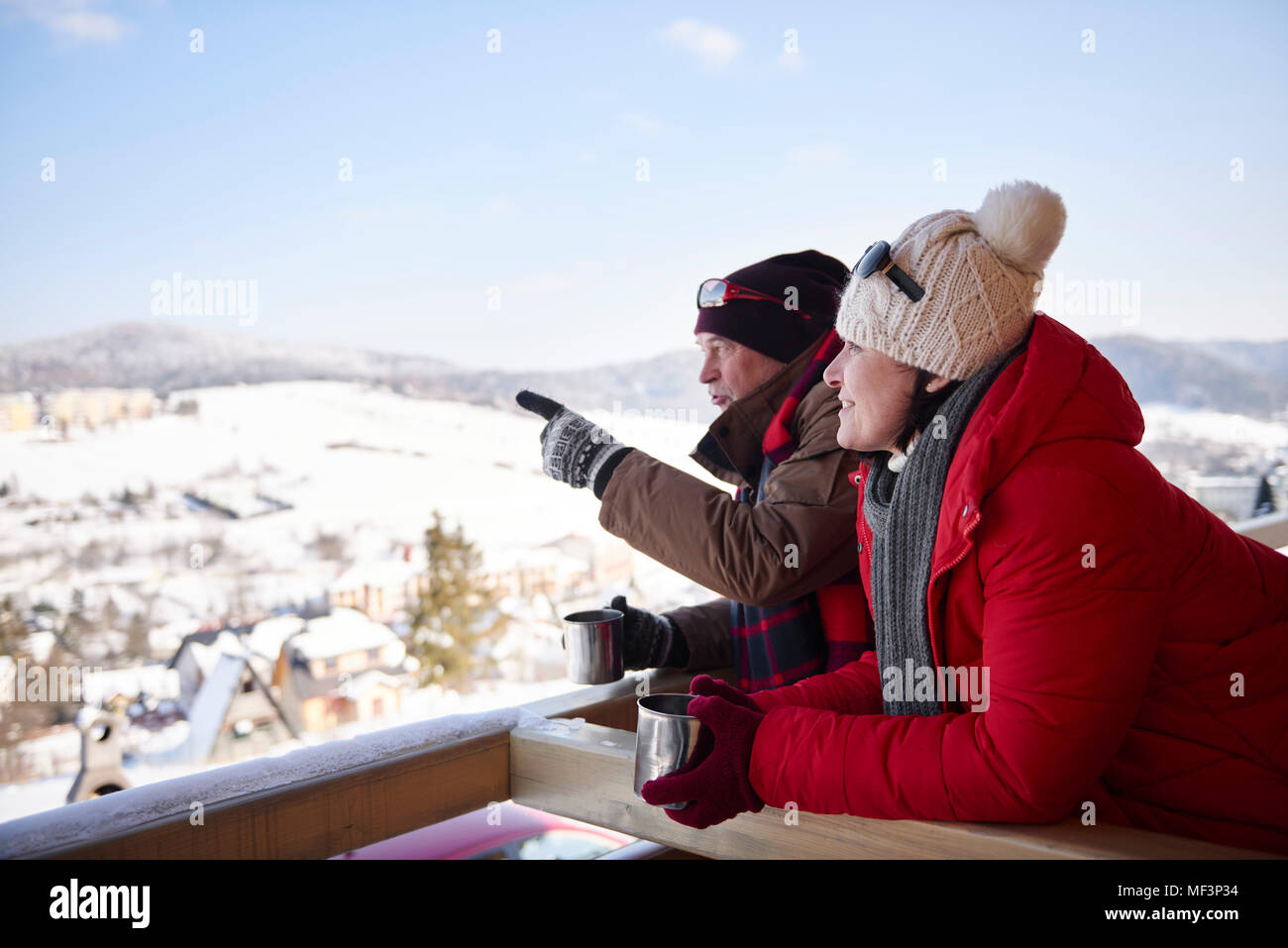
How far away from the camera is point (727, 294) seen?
1.80 meters

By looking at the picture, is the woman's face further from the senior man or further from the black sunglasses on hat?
the senior man

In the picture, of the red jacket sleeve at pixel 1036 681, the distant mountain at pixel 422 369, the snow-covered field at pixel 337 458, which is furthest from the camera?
the snow-covered field at pixel 337 458

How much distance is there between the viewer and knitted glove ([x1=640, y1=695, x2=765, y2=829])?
91 centimetres

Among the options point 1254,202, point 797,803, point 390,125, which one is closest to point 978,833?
point 797,803

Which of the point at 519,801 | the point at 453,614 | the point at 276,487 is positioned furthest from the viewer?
the point at 453,614

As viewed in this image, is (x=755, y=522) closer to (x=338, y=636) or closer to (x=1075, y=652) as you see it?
(x=1075, y=652)

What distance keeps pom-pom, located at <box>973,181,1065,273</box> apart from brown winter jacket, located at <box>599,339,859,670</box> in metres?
0.53

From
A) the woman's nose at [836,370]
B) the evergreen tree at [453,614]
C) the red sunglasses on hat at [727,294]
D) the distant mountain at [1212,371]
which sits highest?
the distant mountain at [1212,371]

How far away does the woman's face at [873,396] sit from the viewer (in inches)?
42.1

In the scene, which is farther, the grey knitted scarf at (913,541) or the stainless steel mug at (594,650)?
the stainless steel mug at (594,650)

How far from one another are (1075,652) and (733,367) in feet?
3.56

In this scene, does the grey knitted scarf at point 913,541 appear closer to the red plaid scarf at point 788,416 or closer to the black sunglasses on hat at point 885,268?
the black sunglasses on hat at point 885,268

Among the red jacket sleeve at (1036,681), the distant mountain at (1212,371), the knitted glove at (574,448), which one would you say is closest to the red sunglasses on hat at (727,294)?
the knitted glove at (574,448)

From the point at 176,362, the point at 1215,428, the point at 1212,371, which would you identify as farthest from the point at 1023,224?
the point at 176,362
